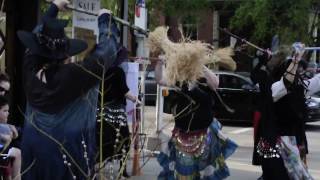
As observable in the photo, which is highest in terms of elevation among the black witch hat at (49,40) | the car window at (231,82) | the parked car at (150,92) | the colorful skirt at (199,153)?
the black witch hat at (49,40)

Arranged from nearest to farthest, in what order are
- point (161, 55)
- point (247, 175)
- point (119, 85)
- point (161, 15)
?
point (161, 55) → point (119, 85) → point (247, 175) → point (161, 15)

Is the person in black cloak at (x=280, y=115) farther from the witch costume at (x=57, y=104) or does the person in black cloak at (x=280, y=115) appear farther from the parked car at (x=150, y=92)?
the parked car at (x=150, y=92)

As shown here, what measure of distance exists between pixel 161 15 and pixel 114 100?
19.2 m

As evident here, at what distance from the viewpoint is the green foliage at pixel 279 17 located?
918 inches

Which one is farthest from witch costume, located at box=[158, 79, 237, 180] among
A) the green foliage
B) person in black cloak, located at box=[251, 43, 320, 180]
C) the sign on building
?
the green foliage

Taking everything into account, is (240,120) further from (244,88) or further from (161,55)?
(161,55)

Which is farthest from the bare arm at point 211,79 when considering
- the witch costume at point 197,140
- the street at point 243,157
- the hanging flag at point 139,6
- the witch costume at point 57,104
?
the hanging flag at point 139,6

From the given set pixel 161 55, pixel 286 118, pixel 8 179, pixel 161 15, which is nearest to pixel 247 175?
pixel 286 118

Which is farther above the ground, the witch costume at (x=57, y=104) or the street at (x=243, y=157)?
the witch costume at (x=57, y=104)

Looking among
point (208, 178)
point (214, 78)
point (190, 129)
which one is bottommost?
point (208, 178)

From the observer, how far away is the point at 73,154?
12.1ft

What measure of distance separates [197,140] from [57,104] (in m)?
2.92

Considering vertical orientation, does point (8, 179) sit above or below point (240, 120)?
above

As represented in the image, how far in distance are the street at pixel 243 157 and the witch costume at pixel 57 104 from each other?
149 centimetres
